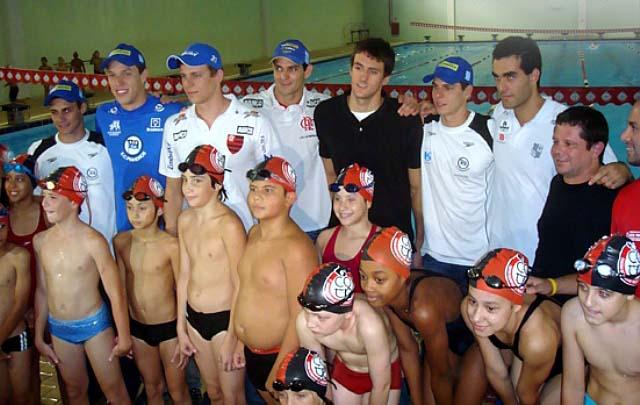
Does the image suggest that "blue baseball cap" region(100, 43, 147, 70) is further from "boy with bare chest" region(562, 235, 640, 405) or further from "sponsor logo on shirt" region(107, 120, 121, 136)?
"boy with bare chest" region(562, 235, 640, 405)

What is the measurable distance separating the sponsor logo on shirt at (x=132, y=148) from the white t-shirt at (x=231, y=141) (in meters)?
0.27

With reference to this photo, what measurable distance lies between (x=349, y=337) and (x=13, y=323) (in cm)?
209

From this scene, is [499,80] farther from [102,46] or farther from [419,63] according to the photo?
[419,63]

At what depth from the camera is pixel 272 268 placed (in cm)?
339

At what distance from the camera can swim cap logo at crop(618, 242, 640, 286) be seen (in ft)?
8.97

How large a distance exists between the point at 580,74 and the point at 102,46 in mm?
13839

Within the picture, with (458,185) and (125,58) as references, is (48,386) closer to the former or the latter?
(125,58)

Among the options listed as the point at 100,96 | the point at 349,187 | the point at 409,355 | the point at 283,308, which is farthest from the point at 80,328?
the point at 100,96

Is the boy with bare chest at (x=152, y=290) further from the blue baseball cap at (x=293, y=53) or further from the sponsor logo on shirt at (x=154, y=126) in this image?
the blue baseball cap at (x=293, y=53)

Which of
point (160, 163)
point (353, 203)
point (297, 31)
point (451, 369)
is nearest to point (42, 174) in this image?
point (160, 163)

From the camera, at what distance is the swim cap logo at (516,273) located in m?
2.98

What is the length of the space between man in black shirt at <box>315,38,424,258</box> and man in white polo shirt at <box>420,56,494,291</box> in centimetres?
10

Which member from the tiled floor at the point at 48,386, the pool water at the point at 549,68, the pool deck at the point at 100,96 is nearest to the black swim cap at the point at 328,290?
the tiled floor at the point at 48,386

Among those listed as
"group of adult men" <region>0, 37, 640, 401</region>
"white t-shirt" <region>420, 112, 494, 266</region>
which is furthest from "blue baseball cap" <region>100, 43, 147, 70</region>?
"white t-shirt" <region>420, 112, 494, 266</region>
